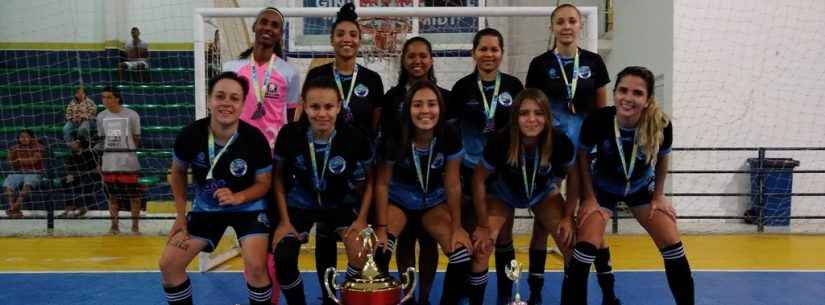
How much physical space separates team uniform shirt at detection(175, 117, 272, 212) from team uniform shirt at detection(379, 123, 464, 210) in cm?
70

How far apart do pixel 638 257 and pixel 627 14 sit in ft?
18.1

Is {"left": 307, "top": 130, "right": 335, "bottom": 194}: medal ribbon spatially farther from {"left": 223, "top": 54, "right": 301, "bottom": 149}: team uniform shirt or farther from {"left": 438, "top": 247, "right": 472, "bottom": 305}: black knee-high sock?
{"left": 438, "top": 247, "right": 472, "bottom": 305}: black knee-high sock

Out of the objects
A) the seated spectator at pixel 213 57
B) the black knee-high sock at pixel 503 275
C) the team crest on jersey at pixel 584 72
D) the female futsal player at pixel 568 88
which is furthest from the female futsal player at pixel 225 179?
the seated spectator at pixel 213 57

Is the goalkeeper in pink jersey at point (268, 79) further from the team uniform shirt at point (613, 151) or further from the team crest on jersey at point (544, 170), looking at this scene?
the team uniform shirt at point (613, 151)

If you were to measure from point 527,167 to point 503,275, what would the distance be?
84cm

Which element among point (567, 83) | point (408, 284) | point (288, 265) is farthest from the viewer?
point (567, 83)

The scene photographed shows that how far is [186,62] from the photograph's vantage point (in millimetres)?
11320

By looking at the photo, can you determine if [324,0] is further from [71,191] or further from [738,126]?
[738,126]

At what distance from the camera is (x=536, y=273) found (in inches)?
169

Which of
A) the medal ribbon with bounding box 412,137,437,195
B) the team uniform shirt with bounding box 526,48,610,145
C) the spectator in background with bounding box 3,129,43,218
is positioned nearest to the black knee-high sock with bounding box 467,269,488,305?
the medal ribbon with bounding box 412,137,437,195

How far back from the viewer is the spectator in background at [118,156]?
315 inches

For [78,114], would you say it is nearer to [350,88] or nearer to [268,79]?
[268,79]

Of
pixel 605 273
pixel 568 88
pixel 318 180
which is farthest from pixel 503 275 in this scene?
pixel 318 180

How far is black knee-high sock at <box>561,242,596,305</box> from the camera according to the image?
3660 millimetres
